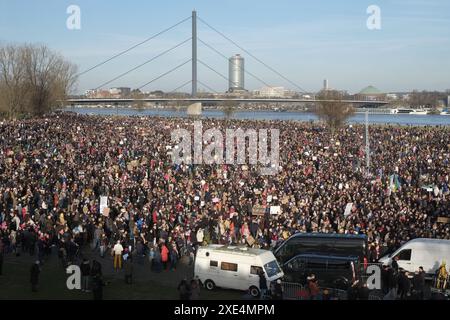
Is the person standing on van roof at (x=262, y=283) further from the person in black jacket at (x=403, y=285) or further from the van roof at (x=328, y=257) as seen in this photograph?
the person in black jacket at (x=403, y=285)

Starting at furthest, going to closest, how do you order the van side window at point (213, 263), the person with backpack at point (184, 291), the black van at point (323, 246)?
the black van at point (323, 246), the van side window at point (213, 263), the person with backpack at point (184, 291)

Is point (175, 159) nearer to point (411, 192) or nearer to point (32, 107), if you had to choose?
point (411, 192)

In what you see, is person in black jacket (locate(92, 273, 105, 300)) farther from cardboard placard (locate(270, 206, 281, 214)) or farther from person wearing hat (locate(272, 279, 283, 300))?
cardboard placard (locate(270, 206, 281, 214))

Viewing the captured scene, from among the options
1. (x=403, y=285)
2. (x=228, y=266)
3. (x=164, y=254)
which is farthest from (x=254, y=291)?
(x=403, y=285)

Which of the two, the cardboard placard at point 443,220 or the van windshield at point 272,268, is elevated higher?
the cardboard placard at point 443,220

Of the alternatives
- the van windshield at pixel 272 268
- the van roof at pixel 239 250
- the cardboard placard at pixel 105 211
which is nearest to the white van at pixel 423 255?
the van windshield at pixel 272 268

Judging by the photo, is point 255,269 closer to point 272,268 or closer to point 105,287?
point 272,268
